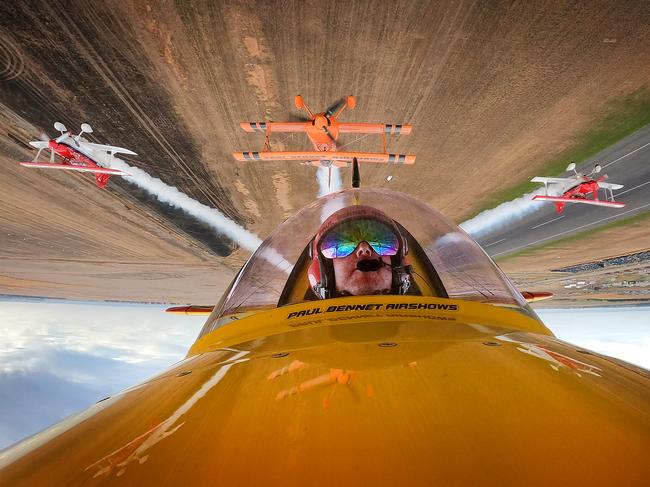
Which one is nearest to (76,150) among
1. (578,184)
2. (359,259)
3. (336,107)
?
(336,107)

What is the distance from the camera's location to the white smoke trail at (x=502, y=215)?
14841 millimetres

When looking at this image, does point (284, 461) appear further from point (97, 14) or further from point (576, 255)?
point (576, 255)

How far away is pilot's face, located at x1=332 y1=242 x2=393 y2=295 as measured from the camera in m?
2.09

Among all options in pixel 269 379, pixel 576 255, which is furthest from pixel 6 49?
pixel 576 255

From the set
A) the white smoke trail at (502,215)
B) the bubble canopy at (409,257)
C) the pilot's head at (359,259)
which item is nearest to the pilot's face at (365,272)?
the pilot's head at (359,259)

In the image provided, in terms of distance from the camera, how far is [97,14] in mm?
8961

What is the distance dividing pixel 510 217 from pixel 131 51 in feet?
53.8

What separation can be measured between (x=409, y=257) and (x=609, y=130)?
40.7ft

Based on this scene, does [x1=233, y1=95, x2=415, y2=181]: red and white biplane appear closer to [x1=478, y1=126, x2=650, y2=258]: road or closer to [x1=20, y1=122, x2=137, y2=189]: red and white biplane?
[x1=20, y1=122, x2=137, y2=189]: red and white biplane

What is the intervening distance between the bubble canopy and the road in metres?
12.5

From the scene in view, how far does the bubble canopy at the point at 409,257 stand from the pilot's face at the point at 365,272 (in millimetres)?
329

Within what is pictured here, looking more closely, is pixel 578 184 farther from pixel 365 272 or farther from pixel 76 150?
pixel 76 150

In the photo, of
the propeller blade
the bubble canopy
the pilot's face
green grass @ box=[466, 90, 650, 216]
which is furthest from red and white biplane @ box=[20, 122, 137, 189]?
green grass @ box=[466, 90, 650, 216]

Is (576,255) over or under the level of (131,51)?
under
